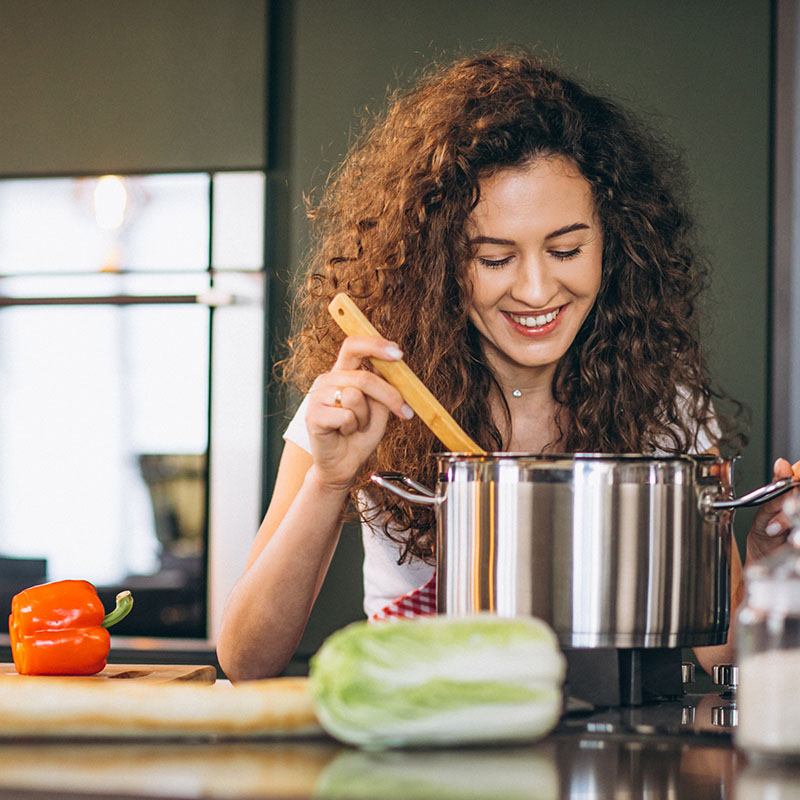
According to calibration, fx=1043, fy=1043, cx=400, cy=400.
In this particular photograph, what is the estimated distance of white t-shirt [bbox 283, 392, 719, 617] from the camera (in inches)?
61.5

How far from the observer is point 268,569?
4.38 ft

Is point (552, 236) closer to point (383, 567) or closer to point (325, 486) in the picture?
point (325, 486)

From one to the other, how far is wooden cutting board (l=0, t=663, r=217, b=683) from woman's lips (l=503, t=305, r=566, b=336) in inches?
23.2

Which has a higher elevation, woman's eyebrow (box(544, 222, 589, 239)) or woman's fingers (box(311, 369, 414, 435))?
woman's eyebrow (box(544, 222, 589, 239))

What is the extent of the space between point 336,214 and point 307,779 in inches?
48.4

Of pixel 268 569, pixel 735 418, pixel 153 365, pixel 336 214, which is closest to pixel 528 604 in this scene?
pixel 268 569

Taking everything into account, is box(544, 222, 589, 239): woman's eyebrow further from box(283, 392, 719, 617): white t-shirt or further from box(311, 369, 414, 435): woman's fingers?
box(283, 392, 719, 617): white t-shirt

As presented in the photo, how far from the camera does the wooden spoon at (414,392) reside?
106cm

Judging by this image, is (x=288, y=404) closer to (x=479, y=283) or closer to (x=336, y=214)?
(x=336, y=214)

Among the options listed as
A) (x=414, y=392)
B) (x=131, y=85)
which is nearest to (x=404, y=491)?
(x=414, y=392)

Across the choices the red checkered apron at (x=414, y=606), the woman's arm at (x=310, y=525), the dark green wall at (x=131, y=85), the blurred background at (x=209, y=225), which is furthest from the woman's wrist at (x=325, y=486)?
the dark green wall at (x=131, y=85)

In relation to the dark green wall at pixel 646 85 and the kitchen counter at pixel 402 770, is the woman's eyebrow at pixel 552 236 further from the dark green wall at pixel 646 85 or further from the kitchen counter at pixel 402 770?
the dark green wall at pixel 646 85

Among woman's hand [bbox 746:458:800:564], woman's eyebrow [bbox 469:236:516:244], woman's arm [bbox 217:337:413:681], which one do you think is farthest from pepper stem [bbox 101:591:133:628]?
woman's hand [bbox 746:458:800:564]

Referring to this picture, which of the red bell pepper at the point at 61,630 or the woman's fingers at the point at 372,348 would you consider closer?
the woman's fingers at the point at 372,348
